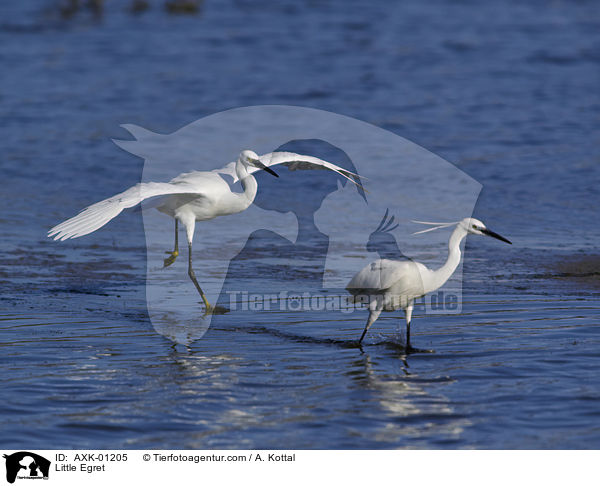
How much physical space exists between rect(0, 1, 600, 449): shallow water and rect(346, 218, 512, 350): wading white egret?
420 millimetres

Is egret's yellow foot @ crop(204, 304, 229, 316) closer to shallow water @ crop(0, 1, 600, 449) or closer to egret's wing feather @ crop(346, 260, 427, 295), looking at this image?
shallow water @ crop(0, 1, 600, 449)

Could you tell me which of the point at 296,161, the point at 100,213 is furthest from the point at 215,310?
the point at 100,213

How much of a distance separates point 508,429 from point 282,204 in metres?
8.26

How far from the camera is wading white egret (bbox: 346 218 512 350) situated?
8.33m

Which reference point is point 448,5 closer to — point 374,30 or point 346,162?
point 374,30

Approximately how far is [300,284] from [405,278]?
2.38 metres

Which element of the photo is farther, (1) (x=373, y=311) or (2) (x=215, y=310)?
(2) (x=215, y=310)

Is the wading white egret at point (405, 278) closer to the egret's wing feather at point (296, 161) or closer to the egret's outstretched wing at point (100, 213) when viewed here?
the egret's wing feather at point (296, 161)

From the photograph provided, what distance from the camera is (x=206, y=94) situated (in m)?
22.2

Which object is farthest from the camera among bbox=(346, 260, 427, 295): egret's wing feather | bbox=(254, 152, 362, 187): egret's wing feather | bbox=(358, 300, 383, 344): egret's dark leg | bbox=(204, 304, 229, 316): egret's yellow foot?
bbox=(254, 152, 362, 187): egret's wing feather

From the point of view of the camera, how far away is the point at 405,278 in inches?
327
